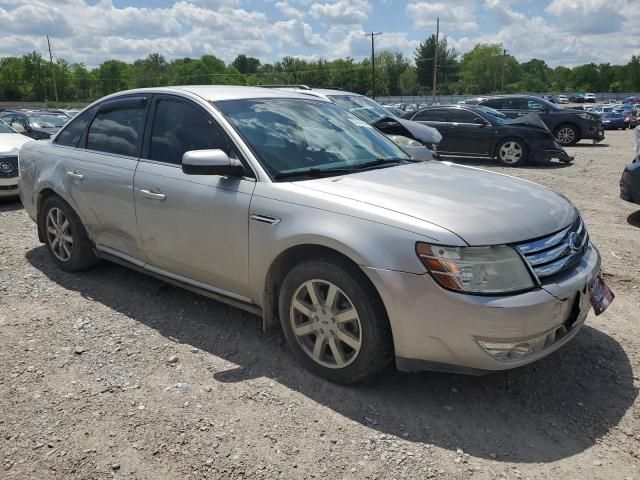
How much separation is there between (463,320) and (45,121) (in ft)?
53.5

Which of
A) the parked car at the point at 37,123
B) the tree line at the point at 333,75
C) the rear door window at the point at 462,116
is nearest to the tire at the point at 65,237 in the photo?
the parked car at the point at 37,123

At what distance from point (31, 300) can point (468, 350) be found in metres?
3.68

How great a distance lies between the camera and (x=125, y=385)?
3.30 m

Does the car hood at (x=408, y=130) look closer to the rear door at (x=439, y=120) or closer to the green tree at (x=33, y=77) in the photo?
the rear door at (x=439, y=120)

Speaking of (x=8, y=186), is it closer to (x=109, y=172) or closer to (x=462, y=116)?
(x=109, y=172)

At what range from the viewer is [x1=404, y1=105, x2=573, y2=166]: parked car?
509 inches

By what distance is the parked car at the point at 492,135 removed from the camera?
12.9 metres

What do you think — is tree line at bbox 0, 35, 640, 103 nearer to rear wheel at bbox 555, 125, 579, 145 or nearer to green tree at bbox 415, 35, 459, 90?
green tree at bbox 415, 35, 459, 90

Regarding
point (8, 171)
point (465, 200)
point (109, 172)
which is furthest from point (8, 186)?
point (465, 200)

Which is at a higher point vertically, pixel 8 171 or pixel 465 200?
pixel 465 200

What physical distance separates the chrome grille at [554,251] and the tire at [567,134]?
16587 mm

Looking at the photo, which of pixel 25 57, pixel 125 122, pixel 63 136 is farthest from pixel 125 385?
pixel 25 57

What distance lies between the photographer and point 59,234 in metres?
5.12

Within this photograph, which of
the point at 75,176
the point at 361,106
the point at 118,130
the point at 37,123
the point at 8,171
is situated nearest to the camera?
the point at 118,130
